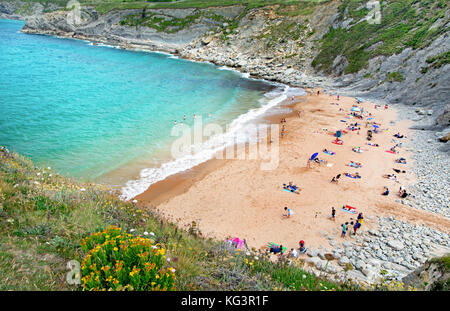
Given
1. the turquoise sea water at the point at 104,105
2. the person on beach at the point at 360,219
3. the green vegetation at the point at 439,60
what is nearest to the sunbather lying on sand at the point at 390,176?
the person on beach at the point at 360,219

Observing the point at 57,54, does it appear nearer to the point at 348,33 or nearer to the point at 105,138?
the point at 105,138

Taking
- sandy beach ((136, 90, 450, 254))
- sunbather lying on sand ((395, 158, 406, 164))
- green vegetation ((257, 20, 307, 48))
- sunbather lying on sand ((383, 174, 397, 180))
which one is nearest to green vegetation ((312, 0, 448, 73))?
green vegetation ((257, 20, 307, 48))

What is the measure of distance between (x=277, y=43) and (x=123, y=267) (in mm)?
74099

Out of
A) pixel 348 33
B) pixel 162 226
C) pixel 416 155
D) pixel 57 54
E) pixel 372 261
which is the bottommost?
pixel 372 261

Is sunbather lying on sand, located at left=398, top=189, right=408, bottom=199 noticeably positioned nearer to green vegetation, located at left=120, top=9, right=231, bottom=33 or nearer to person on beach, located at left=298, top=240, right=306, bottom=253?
person on beach, located at left=298, top=240, right=306, bottom=253

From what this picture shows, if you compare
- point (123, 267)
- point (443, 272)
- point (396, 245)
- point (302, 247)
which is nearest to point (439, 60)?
point (396, 245)

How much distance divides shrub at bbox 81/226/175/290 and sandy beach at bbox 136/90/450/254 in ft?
20.2

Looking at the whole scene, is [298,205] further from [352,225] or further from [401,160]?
[401,160]

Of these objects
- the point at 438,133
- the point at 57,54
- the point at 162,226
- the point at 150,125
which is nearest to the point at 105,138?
the point at 150,125

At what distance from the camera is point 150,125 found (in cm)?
3117

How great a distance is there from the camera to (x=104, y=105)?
3703 centimetres

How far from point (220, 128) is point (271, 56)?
44.2m

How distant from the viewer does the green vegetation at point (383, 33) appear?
46031 millimetres

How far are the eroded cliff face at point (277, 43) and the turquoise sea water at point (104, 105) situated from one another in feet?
40.6
